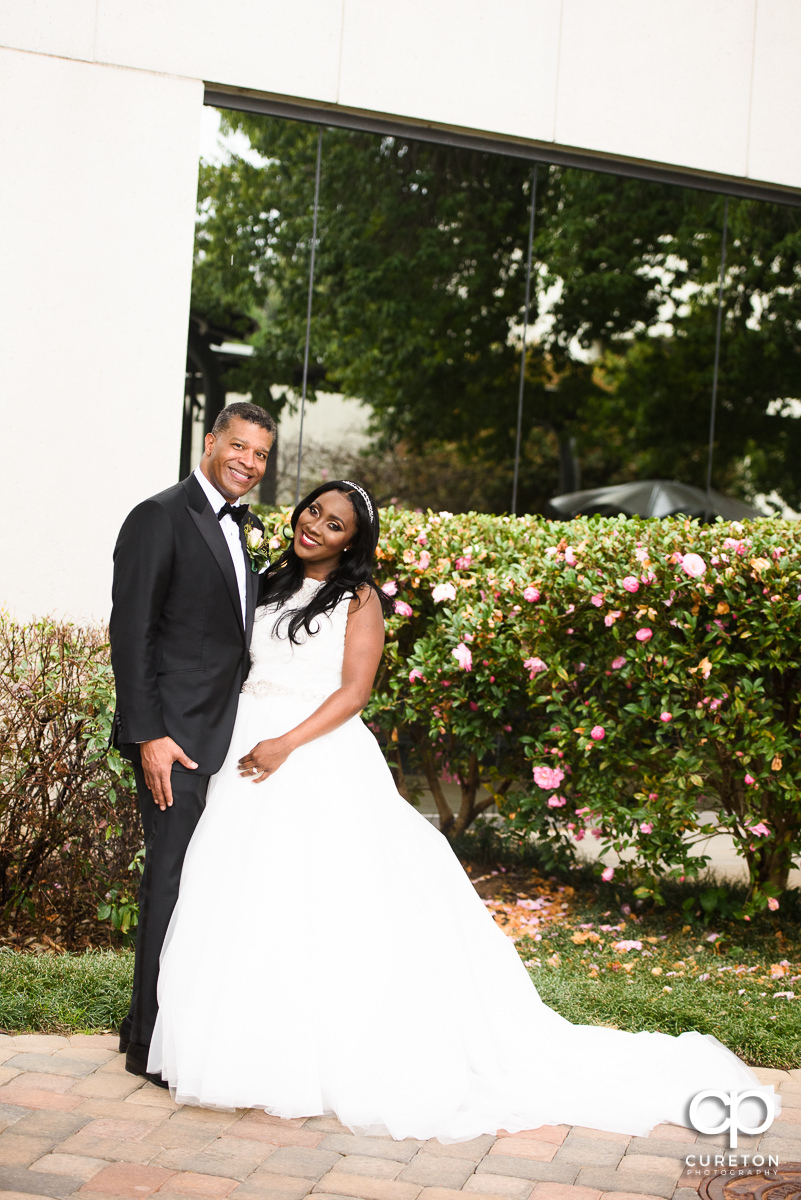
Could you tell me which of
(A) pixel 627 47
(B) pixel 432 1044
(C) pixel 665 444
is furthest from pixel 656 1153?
(A) pixel 627 47

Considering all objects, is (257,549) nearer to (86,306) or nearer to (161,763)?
(161,763)

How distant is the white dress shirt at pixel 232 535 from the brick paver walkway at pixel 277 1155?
151cm

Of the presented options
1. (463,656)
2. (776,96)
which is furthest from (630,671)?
(776,96)

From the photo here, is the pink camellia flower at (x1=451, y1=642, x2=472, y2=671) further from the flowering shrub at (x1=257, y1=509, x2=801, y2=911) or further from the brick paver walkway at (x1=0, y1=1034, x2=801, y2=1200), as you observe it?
the brick paver walkway at (x1=0, y1=1034, x2=801, y2=1200)

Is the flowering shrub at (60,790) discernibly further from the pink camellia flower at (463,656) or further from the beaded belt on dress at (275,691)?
the pink camellia flower at (463,656)

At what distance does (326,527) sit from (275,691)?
1.90 ft

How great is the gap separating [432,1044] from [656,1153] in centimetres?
70

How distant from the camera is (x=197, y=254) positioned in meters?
6.69

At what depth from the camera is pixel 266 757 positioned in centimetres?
344

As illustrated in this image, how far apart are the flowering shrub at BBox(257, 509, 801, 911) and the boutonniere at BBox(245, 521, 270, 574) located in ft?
3.90

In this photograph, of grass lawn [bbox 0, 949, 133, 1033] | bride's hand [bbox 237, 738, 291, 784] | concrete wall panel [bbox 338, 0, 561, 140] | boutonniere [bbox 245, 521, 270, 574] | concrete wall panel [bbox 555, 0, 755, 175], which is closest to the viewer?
bride's hand [bbox 237, 738, 291, 784]

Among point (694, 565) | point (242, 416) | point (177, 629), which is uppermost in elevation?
point (242, 416)

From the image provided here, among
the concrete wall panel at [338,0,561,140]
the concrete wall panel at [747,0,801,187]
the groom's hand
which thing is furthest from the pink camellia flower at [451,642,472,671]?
the concrete wall panel at [747,0,801,187]

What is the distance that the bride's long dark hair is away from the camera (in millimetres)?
3609
